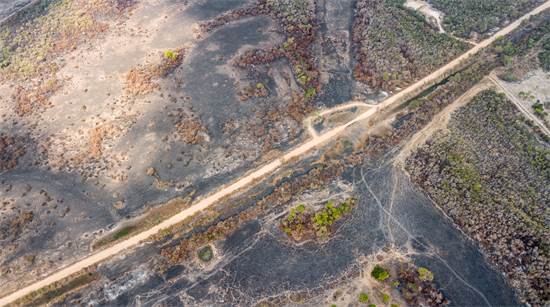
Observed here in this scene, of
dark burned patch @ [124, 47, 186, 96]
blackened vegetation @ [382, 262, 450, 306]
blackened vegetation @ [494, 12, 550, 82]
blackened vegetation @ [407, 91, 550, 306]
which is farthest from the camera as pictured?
dark burned patch @ [124, 47, 186, 96]

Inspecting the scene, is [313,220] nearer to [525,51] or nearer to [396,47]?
[396,47]

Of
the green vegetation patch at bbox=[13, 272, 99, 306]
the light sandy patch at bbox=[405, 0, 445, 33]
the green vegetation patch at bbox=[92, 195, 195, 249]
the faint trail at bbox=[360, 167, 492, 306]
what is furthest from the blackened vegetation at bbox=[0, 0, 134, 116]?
the light sandy patch at bbox=[405, 0, 445, 33]

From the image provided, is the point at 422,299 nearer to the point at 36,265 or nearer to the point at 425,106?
the point at 425,106

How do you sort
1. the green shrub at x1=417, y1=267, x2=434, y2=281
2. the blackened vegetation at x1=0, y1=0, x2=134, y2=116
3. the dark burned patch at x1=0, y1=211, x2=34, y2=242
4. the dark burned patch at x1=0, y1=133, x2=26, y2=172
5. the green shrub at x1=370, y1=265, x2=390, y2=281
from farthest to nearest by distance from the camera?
1. the blackened vegetation at x1=0, y1=0, x2=134, y2=116
2. the dark burned patch at x1=0, y1=133, x2=26, y2=172
3. the dark burned patch at x1=0, y1=211, x2=34, y2=242
4. the green shrub at x1=417, y1=267, x2=434, y2=281
5. the green shrub at x1=370, y1=265, x2=390, y2=281

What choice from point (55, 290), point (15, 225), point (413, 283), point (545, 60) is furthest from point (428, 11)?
point (15, 225)

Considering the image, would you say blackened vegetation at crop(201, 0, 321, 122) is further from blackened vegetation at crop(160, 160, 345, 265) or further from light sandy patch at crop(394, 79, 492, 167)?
light sandy patch at crop(394, 79, 492, 167)

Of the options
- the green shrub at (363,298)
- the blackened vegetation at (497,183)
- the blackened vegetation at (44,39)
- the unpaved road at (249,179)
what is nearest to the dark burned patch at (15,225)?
the unpaved road at (249,179)
